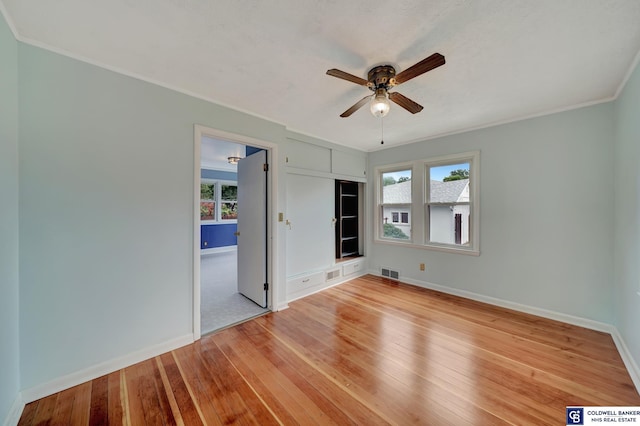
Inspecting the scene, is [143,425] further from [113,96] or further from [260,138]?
[260,138]

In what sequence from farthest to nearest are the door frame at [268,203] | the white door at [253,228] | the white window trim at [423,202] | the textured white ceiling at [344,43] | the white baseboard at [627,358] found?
the white window trim at [423,202]
the white door at [253,228]
the door frame at [268,203]
the white baseboard at [627,358]
the textured white ceiling at [344,43]

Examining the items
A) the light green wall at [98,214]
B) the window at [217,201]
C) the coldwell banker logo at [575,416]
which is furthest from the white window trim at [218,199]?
the coldwell banker logo at [575,416]

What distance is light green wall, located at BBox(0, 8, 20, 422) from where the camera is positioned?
4.71 feet

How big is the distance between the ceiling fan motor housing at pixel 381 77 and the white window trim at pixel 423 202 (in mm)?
2304

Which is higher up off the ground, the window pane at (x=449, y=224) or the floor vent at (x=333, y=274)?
the window pane at (x=449, y=224)

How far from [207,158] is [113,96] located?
433 centimetres

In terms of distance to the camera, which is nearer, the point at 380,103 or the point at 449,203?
the point at 380,103

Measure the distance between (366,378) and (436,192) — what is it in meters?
3.09

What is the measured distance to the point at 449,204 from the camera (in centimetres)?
381

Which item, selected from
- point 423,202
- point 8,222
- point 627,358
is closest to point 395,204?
point 423,202

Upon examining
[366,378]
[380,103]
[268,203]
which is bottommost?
[366,378]

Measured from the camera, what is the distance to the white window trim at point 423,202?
349cm

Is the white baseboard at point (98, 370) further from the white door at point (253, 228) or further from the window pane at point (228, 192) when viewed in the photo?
the window pane at point (228, 192)

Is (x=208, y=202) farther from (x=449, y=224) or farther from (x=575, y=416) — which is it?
(x=575, y=416)
